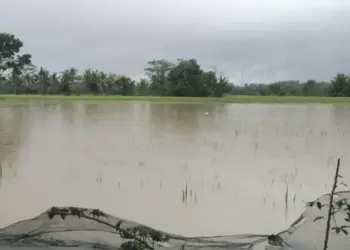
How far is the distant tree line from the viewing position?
2.25 m

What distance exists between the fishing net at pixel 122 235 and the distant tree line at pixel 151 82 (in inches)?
36.5

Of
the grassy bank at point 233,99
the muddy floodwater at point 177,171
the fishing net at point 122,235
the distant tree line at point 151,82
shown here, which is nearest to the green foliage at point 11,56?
the distant tree line at point 151,82

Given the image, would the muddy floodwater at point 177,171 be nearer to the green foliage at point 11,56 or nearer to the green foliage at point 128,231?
the green foliage at point 128,231

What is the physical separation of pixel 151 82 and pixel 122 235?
1.62 meters

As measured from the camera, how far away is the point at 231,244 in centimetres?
134

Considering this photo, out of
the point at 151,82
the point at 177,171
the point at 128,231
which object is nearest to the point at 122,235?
the point at 128,231

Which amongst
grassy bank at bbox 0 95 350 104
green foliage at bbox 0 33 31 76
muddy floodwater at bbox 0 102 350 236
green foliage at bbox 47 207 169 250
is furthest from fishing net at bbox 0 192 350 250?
grassy bank at bbox 0 95 350 104

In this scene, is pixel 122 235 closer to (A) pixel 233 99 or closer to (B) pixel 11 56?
(B) pixel 11 56

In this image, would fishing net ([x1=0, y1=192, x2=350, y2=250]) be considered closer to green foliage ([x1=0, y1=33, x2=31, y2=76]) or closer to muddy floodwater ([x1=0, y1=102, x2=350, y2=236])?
muddy floodwater ([x1=0, y1=102, x2=350, y2=236])

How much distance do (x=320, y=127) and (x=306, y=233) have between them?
2604 mm

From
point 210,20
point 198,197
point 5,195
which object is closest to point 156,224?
point 198,197

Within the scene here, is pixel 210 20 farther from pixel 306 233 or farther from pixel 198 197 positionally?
pixel 306 233

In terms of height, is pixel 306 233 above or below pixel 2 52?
below

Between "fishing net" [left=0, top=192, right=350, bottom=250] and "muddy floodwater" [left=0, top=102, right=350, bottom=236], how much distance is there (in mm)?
193
